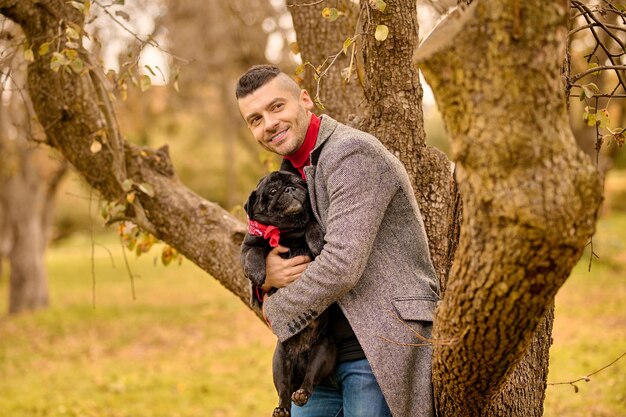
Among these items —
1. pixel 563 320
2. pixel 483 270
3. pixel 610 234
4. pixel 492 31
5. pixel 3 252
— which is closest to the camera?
pixel 492 31

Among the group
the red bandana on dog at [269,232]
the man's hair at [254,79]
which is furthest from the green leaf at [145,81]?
the red bandana on dog at [269,232]

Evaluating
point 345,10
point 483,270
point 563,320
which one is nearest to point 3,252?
point 563,320

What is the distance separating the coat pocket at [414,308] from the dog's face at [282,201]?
0.59 metres

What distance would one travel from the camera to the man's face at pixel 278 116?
3006 mm

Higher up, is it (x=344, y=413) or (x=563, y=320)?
(x=344, y=413)

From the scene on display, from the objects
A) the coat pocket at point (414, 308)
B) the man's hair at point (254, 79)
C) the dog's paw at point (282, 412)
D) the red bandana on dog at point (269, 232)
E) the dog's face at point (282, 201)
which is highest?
the man's hair at point (254, 79)

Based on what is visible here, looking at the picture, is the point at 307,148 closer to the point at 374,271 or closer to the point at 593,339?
the point at 374,271

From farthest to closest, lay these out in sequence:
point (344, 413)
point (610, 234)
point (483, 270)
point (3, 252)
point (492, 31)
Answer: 1. point (3, 252)
2. point (610, 234)
3. point (344, 413)
4. point (483, 270)
5. point (492, 31)

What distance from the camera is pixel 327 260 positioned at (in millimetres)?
2629

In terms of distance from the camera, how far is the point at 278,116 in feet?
9.87

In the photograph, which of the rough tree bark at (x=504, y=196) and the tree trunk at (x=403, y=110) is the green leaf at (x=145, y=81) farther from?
the rough tree bark at (x=504, y=196)

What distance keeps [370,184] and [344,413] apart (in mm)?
1031

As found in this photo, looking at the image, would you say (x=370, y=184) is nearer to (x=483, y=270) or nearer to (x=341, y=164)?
(x=341, y=164)

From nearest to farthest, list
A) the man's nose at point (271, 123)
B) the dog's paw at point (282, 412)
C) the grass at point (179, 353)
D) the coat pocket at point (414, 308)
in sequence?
the coat pocket at point (414, 308), the man's nose at point (271, 123), the dog's paw at point (282, 412), the grass at point (179, 353)
